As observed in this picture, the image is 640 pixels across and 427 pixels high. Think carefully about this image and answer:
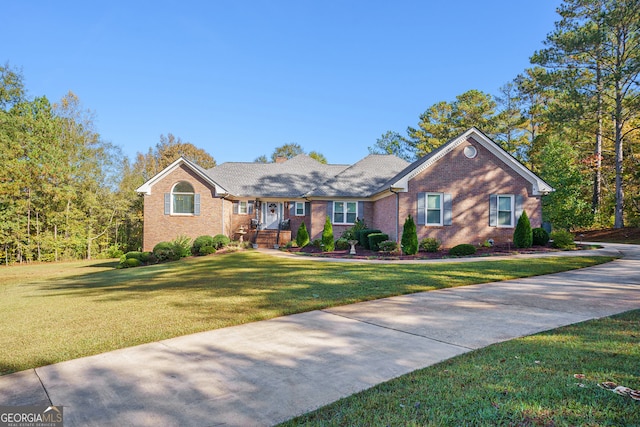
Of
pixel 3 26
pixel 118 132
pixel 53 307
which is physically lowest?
pixel 53 307

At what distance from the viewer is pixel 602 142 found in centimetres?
3125

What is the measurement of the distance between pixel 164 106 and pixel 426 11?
17.8m

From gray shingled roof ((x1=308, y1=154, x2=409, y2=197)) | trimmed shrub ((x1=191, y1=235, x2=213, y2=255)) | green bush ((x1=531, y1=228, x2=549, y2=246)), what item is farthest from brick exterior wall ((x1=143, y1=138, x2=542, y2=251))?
trimmed shrub ((x1=191, y1=235, x2=213, y2=255))

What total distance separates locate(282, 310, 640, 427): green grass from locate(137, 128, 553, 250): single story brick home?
1375 cm

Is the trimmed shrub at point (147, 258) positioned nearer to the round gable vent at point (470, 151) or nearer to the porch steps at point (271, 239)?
the porch steps at point (271, 239)

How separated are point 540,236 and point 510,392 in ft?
54.4

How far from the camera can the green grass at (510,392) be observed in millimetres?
2445

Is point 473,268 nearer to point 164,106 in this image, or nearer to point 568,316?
point 568,316

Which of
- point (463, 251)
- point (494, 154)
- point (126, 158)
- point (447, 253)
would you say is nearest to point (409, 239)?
point (447, 253)

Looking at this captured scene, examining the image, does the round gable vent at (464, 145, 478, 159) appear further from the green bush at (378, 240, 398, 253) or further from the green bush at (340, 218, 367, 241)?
the green bush at (340, 218, 367, 241)

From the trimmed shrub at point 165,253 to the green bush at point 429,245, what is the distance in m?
12.1

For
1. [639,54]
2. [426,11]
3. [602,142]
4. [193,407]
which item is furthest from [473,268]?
[602,142]

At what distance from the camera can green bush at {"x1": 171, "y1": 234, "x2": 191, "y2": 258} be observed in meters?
18.4

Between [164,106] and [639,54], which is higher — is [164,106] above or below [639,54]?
below
